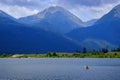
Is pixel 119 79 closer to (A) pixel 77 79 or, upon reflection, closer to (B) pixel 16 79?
(A) pixel 77 79

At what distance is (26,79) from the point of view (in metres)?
95.4

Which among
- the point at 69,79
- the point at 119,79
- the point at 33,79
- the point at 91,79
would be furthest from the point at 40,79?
the point at 119,79

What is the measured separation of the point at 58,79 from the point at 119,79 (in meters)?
16.9

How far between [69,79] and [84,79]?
13.9ft

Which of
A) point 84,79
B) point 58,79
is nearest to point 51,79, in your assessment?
point 58,79

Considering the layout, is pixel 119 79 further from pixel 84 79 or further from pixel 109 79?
pixel 84 79

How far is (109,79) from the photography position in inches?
3735

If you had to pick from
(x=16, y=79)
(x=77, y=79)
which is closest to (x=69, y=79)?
(x=77, y=79)

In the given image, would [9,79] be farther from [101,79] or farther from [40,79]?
[101,79]

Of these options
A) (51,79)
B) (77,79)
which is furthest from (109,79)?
(51,79)

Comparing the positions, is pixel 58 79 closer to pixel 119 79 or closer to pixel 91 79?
pixel 91 79

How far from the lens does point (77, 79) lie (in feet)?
315

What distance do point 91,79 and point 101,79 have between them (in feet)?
9.10

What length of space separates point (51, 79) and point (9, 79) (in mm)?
11729
